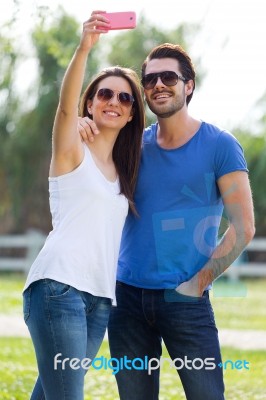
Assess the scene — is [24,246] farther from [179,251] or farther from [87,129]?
[87,129]

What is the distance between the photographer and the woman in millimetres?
3355

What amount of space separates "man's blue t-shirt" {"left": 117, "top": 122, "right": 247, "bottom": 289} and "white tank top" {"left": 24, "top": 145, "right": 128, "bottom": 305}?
300 mm

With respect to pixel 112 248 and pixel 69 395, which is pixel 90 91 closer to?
pixel 112 248

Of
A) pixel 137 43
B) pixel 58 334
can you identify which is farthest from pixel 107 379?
pixel 137 43

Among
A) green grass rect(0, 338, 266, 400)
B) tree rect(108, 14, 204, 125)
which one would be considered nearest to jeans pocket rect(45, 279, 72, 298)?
green grass rect(0, 338, 266, 400)

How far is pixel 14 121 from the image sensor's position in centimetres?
2352

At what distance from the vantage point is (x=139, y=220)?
388cm

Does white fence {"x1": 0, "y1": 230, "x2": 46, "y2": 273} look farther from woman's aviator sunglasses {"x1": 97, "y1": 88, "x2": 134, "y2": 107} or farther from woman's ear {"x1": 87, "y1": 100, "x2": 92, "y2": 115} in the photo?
woman's aviator sunglasses {"x1": 97, "y1": 88, "x2": 134, "y2": 107}

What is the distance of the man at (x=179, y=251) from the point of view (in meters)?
3.79

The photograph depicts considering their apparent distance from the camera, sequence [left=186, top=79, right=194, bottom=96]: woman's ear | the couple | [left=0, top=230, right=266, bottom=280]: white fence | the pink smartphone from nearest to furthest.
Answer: the couple, the pink smartphone, [left=186, top=79, right=194, bottom=96]: woman's ear, [left=0, top=230, right=266, bottom=280]: white fence

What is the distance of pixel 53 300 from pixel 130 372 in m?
0.74

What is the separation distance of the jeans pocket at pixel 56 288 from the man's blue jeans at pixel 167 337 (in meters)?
0.55

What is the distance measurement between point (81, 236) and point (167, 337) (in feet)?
2.34

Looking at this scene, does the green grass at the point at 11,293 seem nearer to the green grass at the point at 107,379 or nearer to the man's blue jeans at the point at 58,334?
the green grass at the point at 107,379
